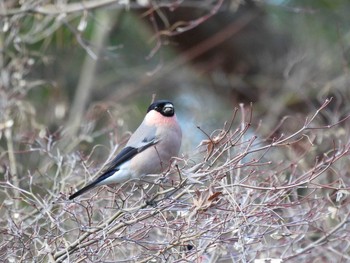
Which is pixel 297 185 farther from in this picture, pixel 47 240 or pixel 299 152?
pixel 299 152

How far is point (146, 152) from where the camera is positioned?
3.88 metres

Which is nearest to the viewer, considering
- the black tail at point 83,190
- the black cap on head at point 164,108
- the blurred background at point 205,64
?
the black tail at point 83,190

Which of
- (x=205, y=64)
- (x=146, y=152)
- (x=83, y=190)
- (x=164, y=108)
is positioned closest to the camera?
(x=83, y=190)

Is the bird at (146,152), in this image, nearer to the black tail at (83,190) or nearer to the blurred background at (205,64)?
the black tail at (83,190)

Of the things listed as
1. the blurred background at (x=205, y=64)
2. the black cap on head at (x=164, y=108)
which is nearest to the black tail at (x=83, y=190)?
the black cap on head at (x=164, y=108)

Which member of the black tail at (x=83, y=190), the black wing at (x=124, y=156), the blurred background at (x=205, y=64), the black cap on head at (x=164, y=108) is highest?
the black tail at (x=83, y=190)

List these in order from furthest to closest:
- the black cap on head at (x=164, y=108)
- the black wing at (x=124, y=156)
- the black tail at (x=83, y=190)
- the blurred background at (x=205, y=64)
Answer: the blurred background at (x=205, y=64), the black cap on head at (x=164, y=108), the black wing at (x=124, y=156), the black tail at (x=83, y=190)

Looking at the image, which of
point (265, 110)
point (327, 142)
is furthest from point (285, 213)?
point (265, 110)

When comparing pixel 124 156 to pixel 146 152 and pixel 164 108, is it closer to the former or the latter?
pixel 146 152

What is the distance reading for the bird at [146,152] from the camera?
3.81 meters

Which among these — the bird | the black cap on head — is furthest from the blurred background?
the bird

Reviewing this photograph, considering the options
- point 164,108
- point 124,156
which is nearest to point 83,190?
point 124,156

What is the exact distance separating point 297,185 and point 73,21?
403 centimetres

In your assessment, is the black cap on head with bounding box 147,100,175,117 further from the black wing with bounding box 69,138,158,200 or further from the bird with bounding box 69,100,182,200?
the black wing with bounding box 69,138,158,200
